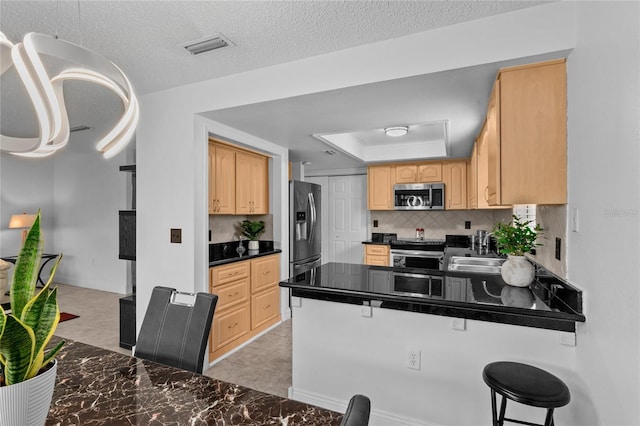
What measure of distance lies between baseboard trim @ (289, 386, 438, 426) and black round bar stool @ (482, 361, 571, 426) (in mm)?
606

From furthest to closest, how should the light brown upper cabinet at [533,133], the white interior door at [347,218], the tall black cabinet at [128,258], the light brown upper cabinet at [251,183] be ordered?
the white interior door at [347,218] < the light brown upper cabinet at [251,183] < the tall black cabinet at [128,258] < the light brown upper cabinet at [533,133]

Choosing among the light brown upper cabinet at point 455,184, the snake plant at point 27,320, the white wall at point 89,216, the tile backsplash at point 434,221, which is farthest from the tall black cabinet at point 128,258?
the light brown upper cabinet at point 455,184

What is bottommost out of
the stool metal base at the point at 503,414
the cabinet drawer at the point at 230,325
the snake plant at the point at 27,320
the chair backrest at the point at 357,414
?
the cabinet drawer at the point at 230,325

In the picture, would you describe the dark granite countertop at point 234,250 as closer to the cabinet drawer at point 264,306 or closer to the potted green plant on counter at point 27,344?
the cabinet drawer at point 264,306

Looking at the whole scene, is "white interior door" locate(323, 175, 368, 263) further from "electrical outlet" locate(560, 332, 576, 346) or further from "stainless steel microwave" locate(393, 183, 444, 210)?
"electrical outlet" locate(560, 332, 576, 346)

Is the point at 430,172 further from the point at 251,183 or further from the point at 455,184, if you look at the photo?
the point at 251,183

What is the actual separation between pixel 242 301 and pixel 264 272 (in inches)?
18.8

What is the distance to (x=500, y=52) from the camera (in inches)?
72.0

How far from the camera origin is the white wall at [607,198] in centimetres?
109

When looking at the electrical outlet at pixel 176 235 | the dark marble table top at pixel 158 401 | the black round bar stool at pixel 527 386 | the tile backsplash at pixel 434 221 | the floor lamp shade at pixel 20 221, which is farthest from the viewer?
the floor lamp shade at pixel 20 221

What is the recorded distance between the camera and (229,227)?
170 inches

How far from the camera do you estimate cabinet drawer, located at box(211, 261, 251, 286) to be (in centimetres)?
309

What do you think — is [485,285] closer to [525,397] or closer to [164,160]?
[525,397]

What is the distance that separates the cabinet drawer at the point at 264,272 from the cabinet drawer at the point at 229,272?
0.13 metres
